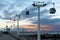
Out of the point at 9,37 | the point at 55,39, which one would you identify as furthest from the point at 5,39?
the point at 55,39

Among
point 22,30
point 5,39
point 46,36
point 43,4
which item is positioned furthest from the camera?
point 22,30

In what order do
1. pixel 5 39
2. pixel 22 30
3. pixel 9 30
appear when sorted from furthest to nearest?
pixel 9 30
pixel 22 30
pixel 5 39

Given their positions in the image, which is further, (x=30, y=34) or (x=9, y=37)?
(x=30, y=34)

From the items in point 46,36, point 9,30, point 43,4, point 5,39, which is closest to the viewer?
point 43,4

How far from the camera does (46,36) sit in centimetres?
8362

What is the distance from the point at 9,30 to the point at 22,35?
1319 centimetres

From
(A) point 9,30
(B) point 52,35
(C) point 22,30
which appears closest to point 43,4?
(B) point 52,35

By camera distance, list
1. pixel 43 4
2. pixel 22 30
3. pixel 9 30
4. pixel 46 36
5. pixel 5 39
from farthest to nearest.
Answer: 1. pixel 9 30
2. pixel 22 30
3. pixel 46 36
4. pixel 5 39
5. pixel 43 4

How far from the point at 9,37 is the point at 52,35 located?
15786mm

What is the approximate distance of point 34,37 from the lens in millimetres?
85938

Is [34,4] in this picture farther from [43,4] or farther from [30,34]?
[30,34]

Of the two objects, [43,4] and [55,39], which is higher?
[43,4]

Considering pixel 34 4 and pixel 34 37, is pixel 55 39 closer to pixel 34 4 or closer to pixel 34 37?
pixel 34 37

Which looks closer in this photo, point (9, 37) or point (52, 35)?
point (9, 37)
